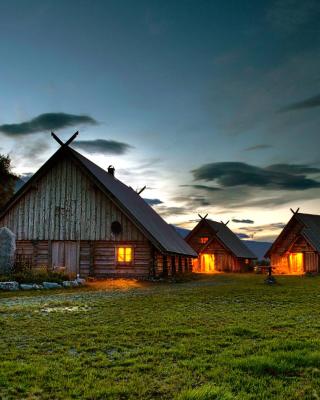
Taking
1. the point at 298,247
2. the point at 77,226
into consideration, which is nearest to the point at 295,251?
the point at 298,247

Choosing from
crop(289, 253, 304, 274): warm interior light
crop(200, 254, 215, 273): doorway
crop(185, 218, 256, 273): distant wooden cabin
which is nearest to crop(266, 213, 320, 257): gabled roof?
crop(289, 253, 304, 274): warm interior light

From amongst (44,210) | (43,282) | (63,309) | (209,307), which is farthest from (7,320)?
(44,210)

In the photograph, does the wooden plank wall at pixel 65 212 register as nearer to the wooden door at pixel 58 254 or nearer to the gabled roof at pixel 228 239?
the wooden door at pixel 58 254

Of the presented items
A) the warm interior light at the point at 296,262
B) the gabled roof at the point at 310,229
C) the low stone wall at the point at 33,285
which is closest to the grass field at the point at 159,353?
the low stone wall at the point at 33,285

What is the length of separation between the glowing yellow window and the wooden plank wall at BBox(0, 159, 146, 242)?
86cm

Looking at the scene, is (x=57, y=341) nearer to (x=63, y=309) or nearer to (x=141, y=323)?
(x=141, y=323)

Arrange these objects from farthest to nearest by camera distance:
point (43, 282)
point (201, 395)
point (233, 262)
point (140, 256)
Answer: point (233, 262) < point (140, 256) < point (43, 282) < point (201, 395)

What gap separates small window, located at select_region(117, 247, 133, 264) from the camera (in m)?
31.7

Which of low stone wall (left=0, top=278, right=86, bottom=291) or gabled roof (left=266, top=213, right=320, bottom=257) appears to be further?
gabled roof (left=266, top=213, right=320, bottom=257)

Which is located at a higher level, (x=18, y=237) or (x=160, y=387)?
(x=18, y=237)

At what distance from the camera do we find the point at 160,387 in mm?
6359

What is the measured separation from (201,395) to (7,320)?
769 cm

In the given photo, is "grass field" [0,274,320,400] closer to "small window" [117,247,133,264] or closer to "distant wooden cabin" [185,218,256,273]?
"small window" [117,247,133,264]

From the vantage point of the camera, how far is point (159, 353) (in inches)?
327
